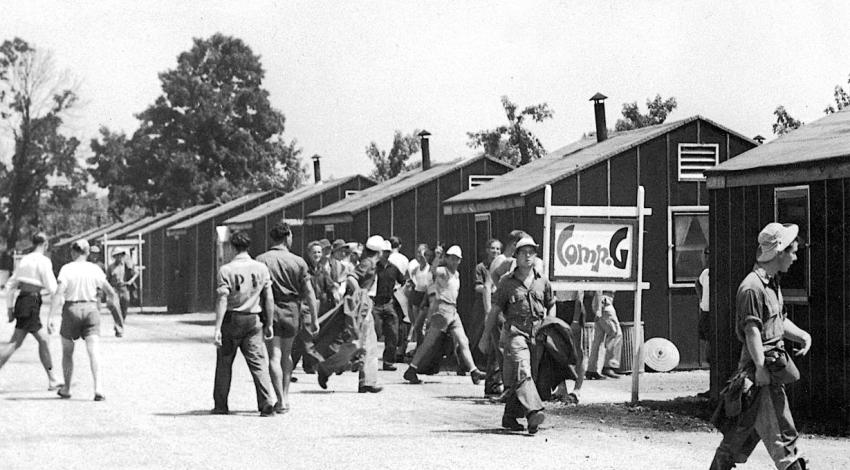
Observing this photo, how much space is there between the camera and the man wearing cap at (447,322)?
1745 centimetres

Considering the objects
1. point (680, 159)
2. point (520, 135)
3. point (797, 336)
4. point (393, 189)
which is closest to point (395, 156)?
point (520, 135)

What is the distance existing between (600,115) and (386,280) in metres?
8.83

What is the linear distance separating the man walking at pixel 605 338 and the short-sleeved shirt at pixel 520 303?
6.18m

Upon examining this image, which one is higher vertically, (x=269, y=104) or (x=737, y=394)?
(x=269, y=104)

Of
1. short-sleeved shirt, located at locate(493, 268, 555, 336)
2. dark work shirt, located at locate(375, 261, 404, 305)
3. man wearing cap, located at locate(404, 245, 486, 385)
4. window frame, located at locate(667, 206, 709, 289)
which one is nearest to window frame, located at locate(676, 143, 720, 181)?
window frame, located at locate(667, 206, 709, 289)

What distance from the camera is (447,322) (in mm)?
17406

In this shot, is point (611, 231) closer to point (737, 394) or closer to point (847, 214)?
point (847, 214)

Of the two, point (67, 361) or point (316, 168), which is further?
point (316, 168)

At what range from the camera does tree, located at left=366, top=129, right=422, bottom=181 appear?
69.6 m

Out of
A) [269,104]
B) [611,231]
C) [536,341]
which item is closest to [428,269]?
[611,231]

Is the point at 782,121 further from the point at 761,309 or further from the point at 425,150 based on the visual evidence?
the point at 761,309

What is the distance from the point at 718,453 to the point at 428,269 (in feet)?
40.4

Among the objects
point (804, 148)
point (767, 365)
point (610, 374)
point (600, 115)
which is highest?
point (600, 115)

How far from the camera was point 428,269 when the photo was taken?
21.0m
